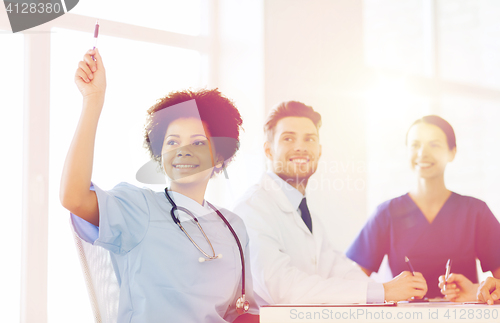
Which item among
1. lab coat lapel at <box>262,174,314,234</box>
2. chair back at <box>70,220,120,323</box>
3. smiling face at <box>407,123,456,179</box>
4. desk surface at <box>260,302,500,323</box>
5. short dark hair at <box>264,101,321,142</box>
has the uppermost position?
short dark hair at <box>264,101,321,142</box>

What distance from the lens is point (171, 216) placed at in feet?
3.72

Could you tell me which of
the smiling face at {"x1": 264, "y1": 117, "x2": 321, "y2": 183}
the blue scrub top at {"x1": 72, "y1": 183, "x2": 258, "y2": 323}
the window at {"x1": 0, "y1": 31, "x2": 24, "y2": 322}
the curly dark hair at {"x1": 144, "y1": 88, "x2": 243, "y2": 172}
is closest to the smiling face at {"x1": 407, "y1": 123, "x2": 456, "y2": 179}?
the smiling face at {"x1": 264, "y1": 117, "x2": 321, "y2": 183}

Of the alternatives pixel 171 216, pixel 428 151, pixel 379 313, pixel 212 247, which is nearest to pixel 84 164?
pixel 171 216

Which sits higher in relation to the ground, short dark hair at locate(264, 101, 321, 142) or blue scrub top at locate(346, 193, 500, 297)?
short dark hair at locate(264, 101, 321, 142)

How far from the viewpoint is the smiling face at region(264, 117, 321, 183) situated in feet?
4.39

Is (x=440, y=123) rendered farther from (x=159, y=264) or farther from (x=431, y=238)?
(x=159, y=264)

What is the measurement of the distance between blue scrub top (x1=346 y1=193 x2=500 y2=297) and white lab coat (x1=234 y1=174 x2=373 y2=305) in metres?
0.09

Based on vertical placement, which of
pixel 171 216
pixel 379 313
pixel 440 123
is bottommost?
pixel 379 313

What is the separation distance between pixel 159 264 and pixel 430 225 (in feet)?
2.84

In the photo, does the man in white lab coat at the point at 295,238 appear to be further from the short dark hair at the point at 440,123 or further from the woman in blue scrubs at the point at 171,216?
the short dark hair at the point at 440,123

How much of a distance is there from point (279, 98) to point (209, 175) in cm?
35

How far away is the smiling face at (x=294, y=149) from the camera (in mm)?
A: 1338

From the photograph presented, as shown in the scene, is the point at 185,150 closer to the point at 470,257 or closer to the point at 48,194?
the point at 48,194

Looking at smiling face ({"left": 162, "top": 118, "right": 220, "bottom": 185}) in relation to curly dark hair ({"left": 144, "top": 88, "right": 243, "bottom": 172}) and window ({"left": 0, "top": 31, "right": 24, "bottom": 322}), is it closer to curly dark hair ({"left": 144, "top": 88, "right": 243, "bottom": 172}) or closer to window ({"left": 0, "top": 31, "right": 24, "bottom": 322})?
curly dark hair ({"left": 144, "top": 88, "right": 243, "bottom": 172})
